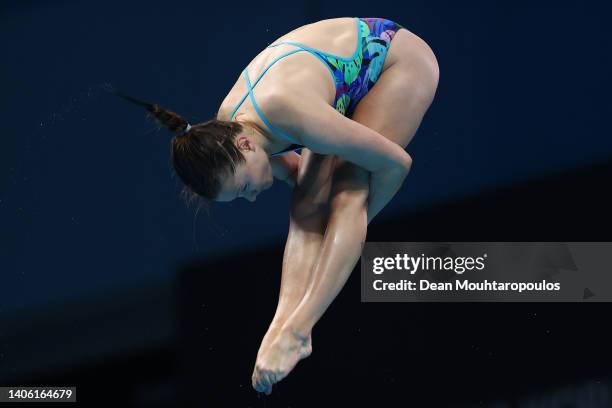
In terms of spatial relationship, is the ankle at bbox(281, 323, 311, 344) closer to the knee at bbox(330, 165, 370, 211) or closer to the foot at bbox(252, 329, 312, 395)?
the foot at bbox(252, 329, 312, 395)

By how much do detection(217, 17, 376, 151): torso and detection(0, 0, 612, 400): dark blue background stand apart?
1.44m

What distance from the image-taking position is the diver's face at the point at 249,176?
2.78 meters

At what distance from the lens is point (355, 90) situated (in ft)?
10.1

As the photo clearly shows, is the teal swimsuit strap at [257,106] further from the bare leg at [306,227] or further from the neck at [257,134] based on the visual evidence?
the bare leg at [306,227]

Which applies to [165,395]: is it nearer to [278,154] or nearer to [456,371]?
[456,371]

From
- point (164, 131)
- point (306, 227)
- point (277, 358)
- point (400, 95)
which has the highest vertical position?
point (164, 131)

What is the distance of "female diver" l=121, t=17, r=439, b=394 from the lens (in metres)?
2.78

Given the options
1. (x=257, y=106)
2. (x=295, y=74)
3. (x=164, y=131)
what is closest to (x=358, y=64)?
A: (x=295, y=74)

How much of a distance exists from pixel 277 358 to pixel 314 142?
60cm

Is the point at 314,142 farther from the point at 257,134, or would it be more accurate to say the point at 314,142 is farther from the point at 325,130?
the point at 257,134

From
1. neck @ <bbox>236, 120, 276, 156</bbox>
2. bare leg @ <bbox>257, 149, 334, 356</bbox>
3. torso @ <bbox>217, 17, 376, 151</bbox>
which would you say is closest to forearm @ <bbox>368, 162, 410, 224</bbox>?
bare leg @ <bbox>257, 149, 334, 356</bbox>

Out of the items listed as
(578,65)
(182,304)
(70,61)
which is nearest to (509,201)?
(578,65)

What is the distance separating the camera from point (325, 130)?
109 inches

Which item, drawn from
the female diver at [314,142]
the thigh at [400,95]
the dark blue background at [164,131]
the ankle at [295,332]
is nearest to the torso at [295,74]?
the female diver at [314,142]
